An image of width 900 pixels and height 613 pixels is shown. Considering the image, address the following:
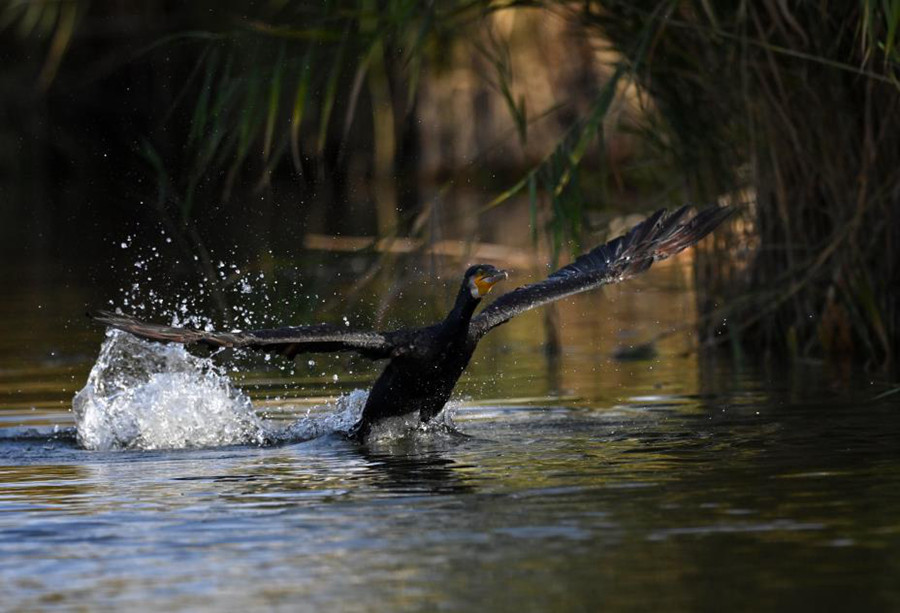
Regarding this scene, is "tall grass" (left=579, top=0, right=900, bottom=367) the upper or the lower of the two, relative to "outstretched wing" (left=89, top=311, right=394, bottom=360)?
upper

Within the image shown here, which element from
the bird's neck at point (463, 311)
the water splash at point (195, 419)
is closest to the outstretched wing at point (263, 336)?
the bird's neck at point (463, 311)

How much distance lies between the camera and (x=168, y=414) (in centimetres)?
818

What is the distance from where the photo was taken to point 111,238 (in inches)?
826

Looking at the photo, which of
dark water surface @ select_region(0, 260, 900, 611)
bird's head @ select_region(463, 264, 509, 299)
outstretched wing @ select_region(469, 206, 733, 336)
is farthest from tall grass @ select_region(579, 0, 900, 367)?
bird's head @ select_region(463, 264, 509, 299)

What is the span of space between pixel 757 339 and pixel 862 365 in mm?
1014

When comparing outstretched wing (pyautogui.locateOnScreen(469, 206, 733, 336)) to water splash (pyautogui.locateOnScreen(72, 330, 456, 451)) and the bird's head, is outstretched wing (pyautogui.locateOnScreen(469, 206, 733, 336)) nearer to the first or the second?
the bird's head

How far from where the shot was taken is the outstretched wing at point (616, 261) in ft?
27.1

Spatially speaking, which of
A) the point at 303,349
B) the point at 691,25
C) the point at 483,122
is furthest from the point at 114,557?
the point at 483,122

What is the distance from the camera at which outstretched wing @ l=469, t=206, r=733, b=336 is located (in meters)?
8.27

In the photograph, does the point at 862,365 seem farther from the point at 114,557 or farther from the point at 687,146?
the point at 114,557

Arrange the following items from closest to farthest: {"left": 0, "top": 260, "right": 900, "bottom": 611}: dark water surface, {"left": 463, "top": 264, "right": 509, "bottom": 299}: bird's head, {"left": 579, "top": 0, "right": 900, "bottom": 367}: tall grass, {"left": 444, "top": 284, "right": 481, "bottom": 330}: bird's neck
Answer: {"left": 0, "top": 260, "right": 900, "bottom": 611}: dark water surface, {"left": 463, "top": 264, "right": 509, "bottom": 299}: bird's head, {"left": 444, "top": 284, "right": 481, "bottom": 330}: bird's neck, {"left": 579, "top": 0, "right": 900, "bottom": 367}: tall grass

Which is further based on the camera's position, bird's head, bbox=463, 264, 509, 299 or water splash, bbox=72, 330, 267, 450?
water splash, bbox=72, 330, 267, 450

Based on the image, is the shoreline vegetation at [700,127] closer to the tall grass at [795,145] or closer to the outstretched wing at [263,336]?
the tall grass at [795,145]

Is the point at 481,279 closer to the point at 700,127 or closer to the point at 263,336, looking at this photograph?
the point at 263,336
